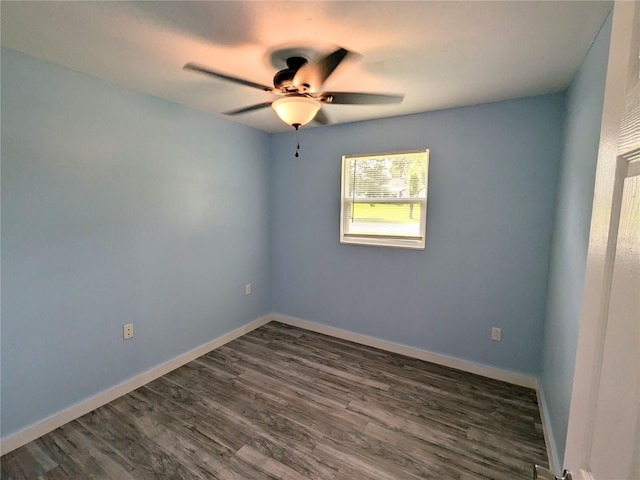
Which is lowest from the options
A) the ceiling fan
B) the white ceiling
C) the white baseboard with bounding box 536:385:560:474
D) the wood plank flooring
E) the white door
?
the wood plank flooring

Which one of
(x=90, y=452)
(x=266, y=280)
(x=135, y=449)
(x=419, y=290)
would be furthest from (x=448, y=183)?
(x=90, y=452)

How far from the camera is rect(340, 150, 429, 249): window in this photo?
2.81 m

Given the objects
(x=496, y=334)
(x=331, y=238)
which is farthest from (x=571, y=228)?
(x=331, y=238)

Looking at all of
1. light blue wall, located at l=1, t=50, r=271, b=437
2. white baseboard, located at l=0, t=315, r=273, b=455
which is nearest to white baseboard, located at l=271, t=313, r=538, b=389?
white baseboard, located at l=0, t=315, r=273, b=455

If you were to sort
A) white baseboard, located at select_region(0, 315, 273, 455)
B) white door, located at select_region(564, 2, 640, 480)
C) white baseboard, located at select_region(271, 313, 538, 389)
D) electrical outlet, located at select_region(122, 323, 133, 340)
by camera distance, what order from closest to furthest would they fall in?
white door, located at select_region(564, 2, 640, 480) < white baseboard, located at select_region(0, 315, 273, 455) < electrical outlet, located at select_region(122, 323, 133, 340) < white baseboard, located at select_region(271, 313, 538, 389)

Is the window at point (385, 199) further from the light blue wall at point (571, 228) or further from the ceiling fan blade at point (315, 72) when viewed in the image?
the ceiling fan blade at point (315, 72)

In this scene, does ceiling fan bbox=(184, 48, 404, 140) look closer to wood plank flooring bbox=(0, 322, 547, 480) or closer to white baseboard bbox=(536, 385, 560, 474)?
wood plank flooring bbox=(0, 322, 547, 480)

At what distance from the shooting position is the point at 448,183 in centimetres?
264

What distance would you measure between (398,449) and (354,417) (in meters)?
0.36

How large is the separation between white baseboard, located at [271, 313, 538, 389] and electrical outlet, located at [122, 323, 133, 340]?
1.72 m

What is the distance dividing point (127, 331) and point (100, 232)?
0.80 m

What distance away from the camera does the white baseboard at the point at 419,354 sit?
2.49 metres

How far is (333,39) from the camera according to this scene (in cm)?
151

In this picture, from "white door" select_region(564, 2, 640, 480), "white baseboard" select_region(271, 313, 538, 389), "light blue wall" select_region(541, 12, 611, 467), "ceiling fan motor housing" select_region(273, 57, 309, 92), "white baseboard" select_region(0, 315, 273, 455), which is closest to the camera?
"white door" select_region(564, 2, 640, 480)
